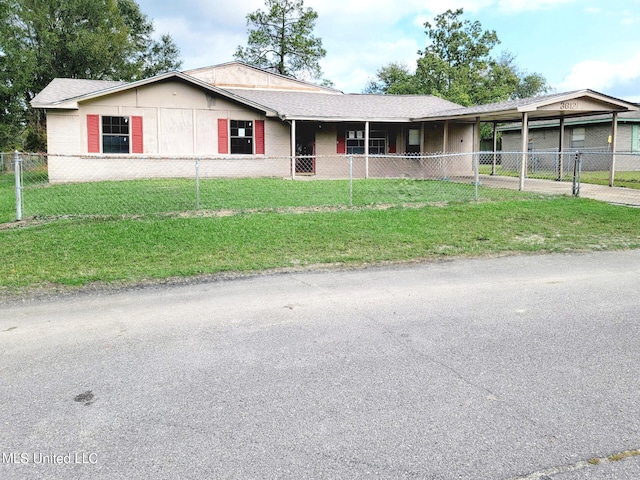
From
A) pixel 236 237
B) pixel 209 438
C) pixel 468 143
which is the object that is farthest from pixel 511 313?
pixel 468 143

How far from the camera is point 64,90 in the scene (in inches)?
766

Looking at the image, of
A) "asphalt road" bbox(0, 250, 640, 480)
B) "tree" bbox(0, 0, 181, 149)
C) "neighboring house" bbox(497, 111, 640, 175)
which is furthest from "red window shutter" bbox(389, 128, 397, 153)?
"tree" bbox(0, 0, 181, 149)

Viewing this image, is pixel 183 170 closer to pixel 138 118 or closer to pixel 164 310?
pixel 138 118

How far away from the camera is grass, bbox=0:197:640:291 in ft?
23.1

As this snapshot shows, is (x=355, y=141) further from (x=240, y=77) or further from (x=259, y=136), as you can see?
(x=240, y=77)

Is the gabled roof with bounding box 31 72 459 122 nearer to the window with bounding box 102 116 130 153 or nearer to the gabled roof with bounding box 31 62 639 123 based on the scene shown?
the gabled roof with bounding box 31 62 639 123

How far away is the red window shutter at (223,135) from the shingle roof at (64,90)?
3680 mm

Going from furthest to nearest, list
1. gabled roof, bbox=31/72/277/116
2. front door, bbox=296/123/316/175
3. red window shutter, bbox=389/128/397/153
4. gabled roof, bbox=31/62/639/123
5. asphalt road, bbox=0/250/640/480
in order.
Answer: red window shutter, bbox=389/128/397/153 < front door, bbox=296/123/316/175 < gabled roof, bbox=31/72/277/116 < gabled roof, bbox=31/62/639/123 < asphalt road, bbox=0/250/640/480

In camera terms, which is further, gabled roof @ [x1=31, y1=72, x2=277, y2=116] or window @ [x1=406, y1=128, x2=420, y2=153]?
window @ [x1=406, y1=128, x2=420, y2=153]

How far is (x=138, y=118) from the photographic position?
61.9 feet

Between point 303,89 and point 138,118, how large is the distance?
35.1 ft

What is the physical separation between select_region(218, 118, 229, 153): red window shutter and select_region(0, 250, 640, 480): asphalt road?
14821 mm

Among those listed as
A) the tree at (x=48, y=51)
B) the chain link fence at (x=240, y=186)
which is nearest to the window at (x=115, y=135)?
the chain link fence at (x=240, y=186)

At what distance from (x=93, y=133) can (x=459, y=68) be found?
3196 centimetres
